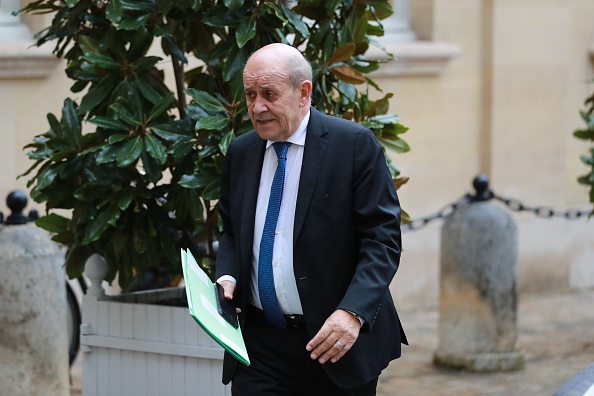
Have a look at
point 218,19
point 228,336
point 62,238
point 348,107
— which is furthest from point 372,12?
point 228,336

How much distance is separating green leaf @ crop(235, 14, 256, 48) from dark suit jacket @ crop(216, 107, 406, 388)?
1.19 m

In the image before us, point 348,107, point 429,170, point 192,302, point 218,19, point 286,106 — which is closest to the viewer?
point 192,302

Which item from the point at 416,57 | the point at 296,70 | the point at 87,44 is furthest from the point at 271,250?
the point at 416,57

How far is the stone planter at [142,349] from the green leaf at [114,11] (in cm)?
109

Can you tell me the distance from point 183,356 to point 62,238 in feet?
2.50

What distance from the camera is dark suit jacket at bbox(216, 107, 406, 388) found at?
4.12 metres

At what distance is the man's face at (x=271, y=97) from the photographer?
13.3 feet

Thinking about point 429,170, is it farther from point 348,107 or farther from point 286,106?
point 286,106

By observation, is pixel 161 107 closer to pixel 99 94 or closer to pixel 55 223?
pixel 99 94

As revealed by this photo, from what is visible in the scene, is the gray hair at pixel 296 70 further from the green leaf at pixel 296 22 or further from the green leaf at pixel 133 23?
the green leaf at pixel 133 23

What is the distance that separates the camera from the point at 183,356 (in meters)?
5.68

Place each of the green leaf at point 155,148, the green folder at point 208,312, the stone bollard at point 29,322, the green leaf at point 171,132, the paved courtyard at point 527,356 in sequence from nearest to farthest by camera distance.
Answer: the green folder at point 208,312 < the green leaf at point 155,148 < the green leaf at point 171,132 < the stone bollard at point 29,322 < the paved courtyard at point 527,356

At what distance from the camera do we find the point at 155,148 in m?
→ 5.45

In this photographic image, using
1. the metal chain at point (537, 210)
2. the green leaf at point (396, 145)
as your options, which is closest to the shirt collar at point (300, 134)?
the green leaf at point (396, 145)
